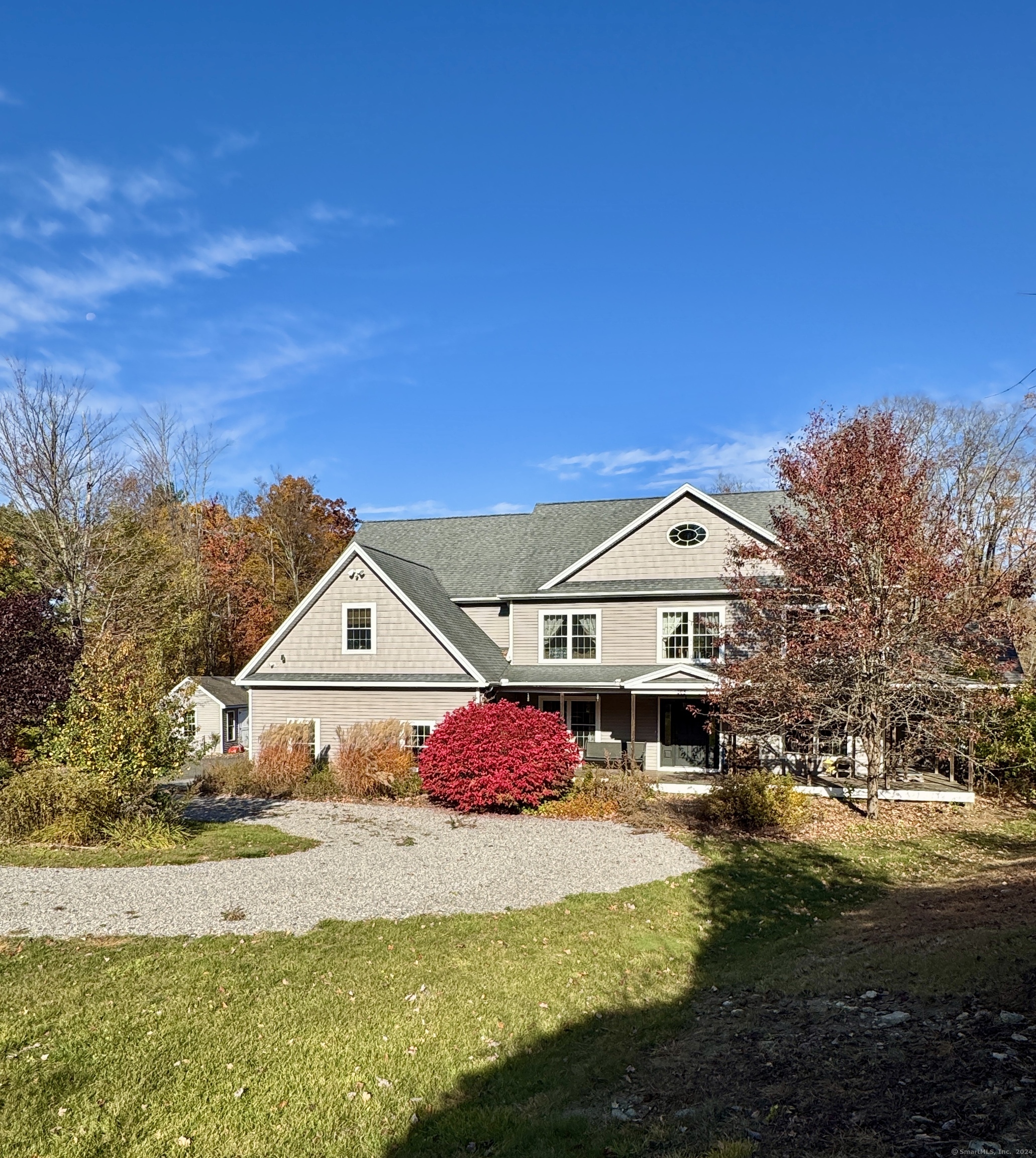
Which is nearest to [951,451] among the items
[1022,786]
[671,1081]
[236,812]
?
[1022,786]

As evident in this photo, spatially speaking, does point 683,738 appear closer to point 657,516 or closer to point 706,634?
point 706,634

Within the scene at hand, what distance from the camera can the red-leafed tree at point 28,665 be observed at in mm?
14773

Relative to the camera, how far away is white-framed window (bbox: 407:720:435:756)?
2216 centimetres

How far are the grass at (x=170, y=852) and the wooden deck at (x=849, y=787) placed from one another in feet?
32.9

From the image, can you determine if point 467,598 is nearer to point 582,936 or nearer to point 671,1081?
point 582,936

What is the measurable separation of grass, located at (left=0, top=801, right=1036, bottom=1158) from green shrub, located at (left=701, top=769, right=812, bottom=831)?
4.73 metres

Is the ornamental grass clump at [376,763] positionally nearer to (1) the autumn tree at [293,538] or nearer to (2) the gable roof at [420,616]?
(2) the gable roof at [420,616]

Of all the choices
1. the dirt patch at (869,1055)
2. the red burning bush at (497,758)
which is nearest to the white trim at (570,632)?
the red burning bush at (497,758)

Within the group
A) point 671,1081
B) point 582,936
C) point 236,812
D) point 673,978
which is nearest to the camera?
point 671,1081

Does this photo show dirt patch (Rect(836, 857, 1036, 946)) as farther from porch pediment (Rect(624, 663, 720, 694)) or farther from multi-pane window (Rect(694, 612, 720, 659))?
multi-pane window (Rect(694, 612, 720, 659))

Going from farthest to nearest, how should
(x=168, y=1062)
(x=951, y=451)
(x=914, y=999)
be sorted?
(x=951, y=451) → (x=914, y=999) → (x=168, y=1062)

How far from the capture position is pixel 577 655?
24266 mm

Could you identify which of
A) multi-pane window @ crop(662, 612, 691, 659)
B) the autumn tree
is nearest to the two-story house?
multi-pane window @ crop(662, 612, 691, 659)

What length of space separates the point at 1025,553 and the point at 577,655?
14.1 metres
